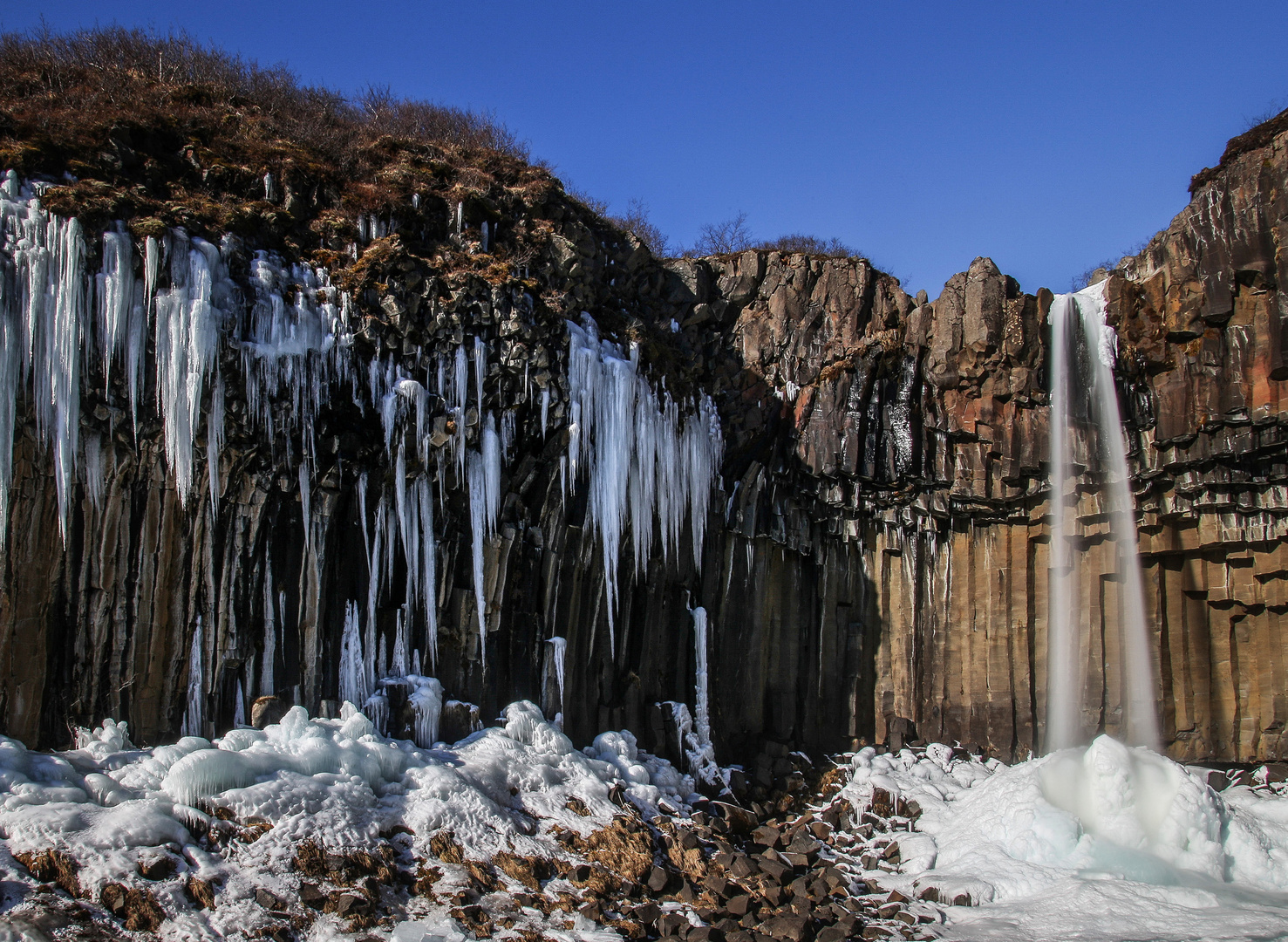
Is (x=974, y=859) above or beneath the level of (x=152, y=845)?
beneath

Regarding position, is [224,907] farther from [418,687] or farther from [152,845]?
[418,687]

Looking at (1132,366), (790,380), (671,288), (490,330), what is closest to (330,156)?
(490,330)

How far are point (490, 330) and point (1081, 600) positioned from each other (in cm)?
1126

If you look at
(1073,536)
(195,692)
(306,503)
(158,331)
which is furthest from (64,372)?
(1073,536)

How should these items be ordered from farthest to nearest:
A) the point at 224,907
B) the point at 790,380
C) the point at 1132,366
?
the point at 790,380 < the point at 1132,366 < the point at 224,907

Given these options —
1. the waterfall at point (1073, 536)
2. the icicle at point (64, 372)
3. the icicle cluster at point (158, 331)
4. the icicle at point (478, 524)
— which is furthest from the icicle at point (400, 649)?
the waterfall at point (1073, 536)

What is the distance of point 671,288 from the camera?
18203mm

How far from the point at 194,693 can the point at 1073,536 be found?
1417 centimetres

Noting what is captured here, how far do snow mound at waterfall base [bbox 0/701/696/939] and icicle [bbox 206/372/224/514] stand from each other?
298cm

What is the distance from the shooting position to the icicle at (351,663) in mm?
12125

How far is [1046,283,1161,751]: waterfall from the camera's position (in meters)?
15.4

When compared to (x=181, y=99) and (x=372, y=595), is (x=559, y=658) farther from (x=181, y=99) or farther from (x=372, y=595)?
(x=181, y=99)

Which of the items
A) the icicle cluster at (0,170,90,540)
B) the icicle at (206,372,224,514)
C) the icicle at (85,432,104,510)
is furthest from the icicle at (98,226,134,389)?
the icicle at (206,372,224,514)

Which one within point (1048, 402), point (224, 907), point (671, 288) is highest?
point (671, 288)
